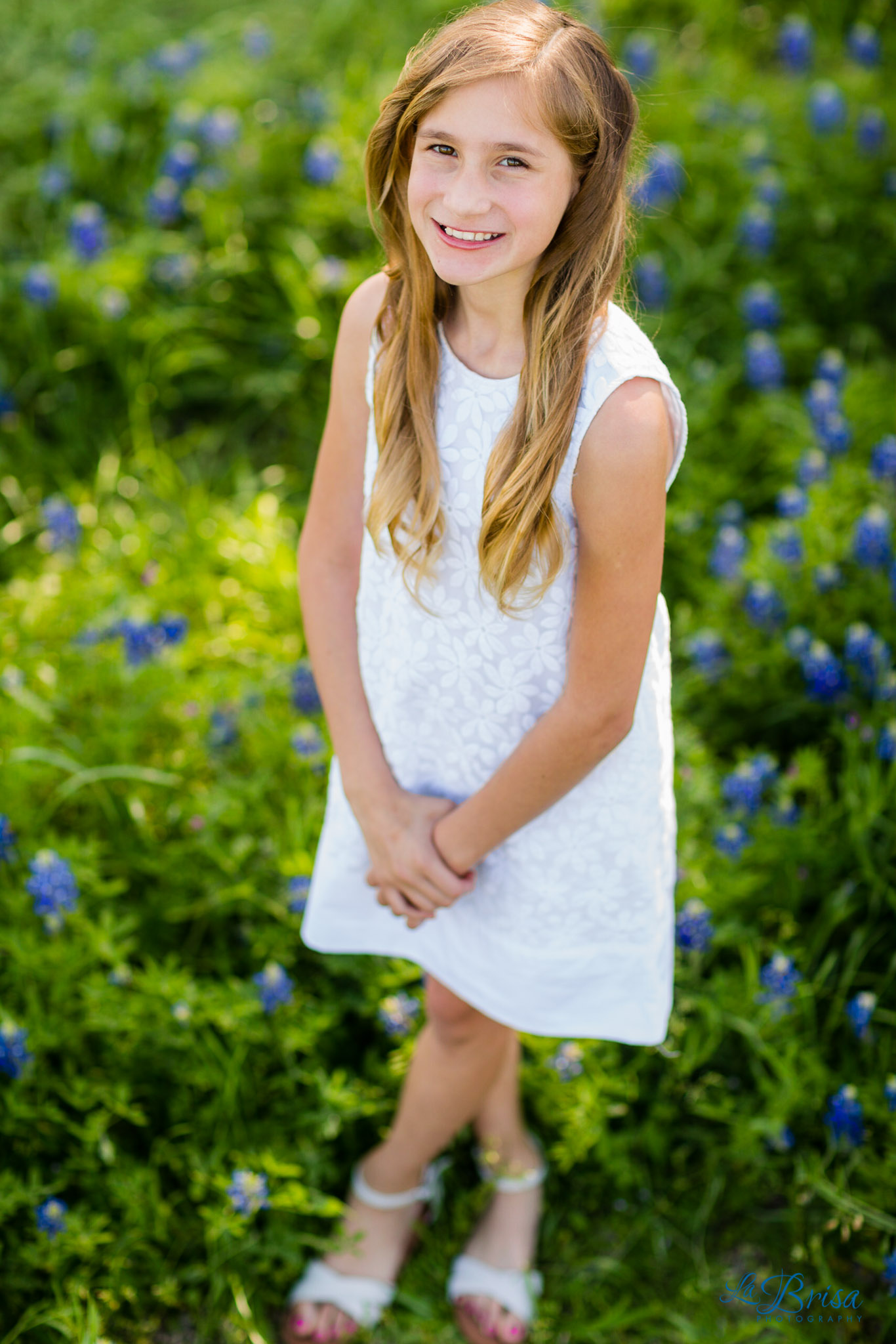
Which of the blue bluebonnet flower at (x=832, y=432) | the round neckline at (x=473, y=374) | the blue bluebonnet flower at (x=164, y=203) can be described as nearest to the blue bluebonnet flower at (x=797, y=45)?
the blue bluebonnet flower at (x=832, y=432)

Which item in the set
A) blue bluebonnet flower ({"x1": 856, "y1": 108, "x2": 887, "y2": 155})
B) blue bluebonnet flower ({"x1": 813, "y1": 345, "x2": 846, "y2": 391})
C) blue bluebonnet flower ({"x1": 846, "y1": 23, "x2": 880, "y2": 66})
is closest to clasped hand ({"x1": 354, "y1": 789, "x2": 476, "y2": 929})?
blue bluebonnet flower ({"x1": 813, "y1": 345, "x2": 846, "y2": 391})

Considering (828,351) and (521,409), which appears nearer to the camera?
(521,409)

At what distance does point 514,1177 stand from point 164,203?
2.76 m

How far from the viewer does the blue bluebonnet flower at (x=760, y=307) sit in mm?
3172

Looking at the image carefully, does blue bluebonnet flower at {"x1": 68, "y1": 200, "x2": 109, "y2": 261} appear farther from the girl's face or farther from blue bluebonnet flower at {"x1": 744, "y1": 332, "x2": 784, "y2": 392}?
the girl's face

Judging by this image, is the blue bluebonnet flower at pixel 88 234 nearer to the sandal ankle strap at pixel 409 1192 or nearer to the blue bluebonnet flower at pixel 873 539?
the blue bluebonnet flower at pixel 873 539

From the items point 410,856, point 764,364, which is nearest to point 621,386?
point 410,856

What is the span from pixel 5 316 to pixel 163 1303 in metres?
2.65

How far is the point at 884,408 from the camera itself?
9.78ft

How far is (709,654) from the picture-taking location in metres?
2.52

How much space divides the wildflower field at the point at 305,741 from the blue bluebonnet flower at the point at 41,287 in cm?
2

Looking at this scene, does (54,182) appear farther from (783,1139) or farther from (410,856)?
(783,1139)

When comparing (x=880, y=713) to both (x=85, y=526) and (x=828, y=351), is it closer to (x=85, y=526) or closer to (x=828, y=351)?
(x=828, y=351)

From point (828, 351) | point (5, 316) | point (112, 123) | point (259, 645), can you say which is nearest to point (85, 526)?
point (259, 645)
